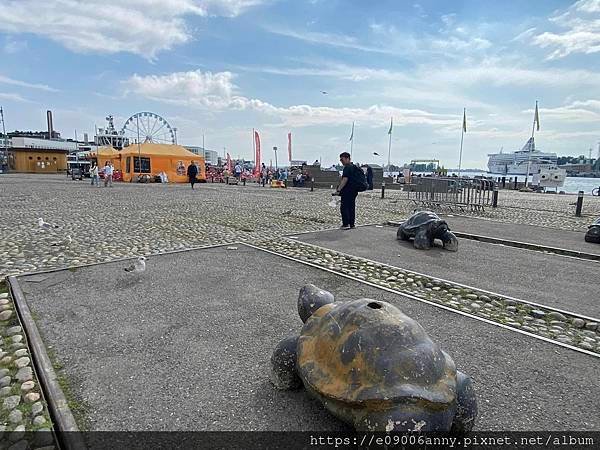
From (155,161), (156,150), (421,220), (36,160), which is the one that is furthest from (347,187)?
(36,160)

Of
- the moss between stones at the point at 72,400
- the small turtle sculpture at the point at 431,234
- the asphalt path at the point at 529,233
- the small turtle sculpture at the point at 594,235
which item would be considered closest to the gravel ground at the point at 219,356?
the moss between stones at the point at 72,400

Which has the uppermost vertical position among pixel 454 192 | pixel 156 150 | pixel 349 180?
pixel 156 150

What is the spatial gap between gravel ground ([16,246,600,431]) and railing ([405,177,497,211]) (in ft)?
41.1

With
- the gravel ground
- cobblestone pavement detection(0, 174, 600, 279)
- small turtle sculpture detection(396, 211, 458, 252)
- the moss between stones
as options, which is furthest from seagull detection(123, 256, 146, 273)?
small turtle sculpture detection(396, 211, 458, 252)

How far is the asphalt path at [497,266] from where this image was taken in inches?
215

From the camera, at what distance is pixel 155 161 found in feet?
113

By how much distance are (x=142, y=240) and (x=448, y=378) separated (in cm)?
758

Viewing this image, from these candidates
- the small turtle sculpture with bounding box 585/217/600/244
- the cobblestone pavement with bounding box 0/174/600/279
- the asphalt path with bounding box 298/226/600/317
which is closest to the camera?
the asphalt path with bounding box 298/226/600/317

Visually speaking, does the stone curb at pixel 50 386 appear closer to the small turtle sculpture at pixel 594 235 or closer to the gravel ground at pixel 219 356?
the gravel ground at pixel 219 356

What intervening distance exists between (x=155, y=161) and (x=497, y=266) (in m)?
32.6

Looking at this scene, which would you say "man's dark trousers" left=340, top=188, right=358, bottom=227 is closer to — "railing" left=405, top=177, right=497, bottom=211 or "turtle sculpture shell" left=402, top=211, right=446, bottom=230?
"turtle sculpture shell" left=402, top=211, right=446, bottom=230

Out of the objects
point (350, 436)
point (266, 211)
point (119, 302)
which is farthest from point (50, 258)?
point (266, 211)

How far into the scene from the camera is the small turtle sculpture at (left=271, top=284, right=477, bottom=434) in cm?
206

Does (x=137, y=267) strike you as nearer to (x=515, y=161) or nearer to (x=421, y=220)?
(x=421, y=220)
